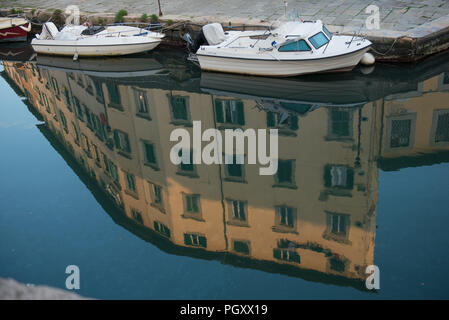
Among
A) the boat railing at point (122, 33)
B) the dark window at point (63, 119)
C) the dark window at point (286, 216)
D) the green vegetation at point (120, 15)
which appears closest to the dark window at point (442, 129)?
the dark window at point (286, 216)

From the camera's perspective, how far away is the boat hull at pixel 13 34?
1120 inches

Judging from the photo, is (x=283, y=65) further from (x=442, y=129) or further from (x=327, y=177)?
(x=327, y=177)

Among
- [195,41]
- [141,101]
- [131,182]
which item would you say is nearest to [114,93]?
[141,101]

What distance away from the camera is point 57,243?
1267cm

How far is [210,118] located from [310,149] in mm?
4153

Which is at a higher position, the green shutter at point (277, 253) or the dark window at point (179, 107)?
the dark window at point (179, 107)

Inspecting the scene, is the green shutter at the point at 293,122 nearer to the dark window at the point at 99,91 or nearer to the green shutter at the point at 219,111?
the green shutter at the point at 219,111

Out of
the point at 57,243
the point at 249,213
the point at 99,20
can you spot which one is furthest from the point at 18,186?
the point at 99,20

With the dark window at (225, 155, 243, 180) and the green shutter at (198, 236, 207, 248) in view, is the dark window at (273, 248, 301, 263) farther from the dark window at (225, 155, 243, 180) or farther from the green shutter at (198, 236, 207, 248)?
the dark window at (225, 155, 243, 180)

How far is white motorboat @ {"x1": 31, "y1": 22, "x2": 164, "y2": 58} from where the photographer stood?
77.9ft

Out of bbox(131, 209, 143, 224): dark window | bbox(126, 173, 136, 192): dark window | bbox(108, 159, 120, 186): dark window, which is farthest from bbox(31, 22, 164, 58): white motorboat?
bbox(131, 209, 143, 224): dark window

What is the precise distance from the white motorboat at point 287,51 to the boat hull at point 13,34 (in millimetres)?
13103

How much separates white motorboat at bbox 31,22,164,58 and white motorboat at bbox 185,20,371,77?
410 centimetres

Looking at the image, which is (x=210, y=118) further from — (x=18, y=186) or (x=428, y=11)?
(x=428, y=11)
